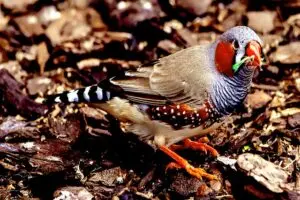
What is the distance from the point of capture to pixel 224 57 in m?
3.94

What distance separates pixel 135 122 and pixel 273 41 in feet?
5.62

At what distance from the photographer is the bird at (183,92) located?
12.9 ft

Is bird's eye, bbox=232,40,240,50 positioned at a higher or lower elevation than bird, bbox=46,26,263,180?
higher

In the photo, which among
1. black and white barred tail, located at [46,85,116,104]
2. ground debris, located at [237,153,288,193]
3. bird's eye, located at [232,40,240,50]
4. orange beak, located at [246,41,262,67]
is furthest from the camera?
black and white barred tail, located at [46,85,116,104]

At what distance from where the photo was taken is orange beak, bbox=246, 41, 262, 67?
3771 mm

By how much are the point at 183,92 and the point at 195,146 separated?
463 mm

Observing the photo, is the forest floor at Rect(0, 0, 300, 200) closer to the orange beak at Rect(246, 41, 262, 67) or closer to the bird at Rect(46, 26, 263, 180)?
the bird at Rect(46, 26, 263, 180)

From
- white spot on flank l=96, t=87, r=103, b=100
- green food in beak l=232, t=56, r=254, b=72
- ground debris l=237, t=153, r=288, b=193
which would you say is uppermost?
green food in beak l=232, t=56, r=254, b=72

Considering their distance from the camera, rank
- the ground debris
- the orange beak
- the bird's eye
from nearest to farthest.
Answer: the ground debris < the orange beak < the bird's eye

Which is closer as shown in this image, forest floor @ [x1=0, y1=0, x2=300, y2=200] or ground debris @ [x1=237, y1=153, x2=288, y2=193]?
ground debris @ [x1=237, y1=153, x2=288, y2=193]

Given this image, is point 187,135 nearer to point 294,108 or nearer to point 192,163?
point 192,163

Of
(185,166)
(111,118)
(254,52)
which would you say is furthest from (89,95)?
(254,52)

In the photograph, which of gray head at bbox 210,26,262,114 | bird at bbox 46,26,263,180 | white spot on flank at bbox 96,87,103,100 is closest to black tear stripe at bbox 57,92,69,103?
bird at bbox 46,26,263,180

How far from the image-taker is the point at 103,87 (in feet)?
13.5
